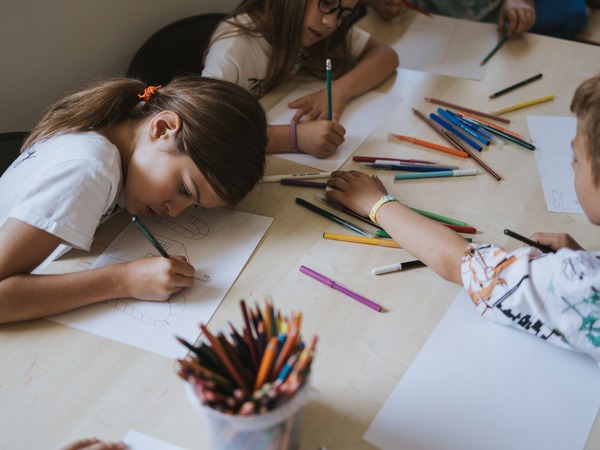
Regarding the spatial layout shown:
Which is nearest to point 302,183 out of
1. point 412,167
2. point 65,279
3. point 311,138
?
point 311,138

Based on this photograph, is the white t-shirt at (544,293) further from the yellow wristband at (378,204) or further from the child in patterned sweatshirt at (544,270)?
the yellow wristband at (378,204)

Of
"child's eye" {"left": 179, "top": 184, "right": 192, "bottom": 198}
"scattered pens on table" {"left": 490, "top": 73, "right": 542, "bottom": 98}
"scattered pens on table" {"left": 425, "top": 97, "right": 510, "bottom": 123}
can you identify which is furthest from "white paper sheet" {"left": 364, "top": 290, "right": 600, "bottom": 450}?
"scattered pens on table" {"left": 490, "top": 73, "right": 542, "bottom": 98}

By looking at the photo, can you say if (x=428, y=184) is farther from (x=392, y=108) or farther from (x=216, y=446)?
(x=216, y=446)

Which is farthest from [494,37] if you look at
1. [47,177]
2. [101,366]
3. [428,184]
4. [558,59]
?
[101,366]

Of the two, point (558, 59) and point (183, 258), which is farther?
point (558, 59)

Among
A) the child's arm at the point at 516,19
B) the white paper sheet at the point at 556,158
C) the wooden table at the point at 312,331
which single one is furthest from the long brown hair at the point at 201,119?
the child's arm at the point at 516,19

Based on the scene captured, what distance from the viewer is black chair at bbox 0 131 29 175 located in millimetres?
1087

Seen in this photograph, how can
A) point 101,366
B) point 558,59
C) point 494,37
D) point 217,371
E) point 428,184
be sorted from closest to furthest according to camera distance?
point 217,371 → point 101,366 → point 428,184 → point 558,59 → point 494,37

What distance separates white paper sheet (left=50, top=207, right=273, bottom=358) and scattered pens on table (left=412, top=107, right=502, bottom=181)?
479 mm

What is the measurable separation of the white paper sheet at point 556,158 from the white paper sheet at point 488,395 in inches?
14.6

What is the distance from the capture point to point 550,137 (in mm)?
1207

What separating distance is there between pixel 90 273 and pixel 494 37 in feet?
4.49

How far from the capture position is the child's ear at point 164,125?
975mm

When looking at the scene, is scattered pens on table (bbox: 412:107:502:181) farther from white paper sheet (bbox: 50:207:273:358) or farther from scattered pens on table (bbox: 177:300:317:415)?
scattered pens on table (bbox: 177:300:317:415)
